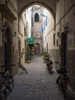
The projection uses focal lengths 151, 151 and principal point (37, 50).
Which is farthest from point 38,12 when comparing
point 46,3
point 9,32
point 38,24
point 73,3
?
point 73,3

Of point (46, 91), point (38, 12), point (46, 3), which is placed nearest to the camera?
point (46, 91)

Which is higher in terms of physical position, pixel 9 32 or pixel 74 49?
pixel 9 32

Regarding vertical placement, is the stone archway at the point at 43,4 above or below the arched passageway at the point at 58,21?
above

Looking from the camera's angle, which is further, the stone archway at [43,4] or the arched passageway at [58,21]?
the stone archway at [43,4]

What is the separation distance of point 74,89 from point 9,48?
4402mm

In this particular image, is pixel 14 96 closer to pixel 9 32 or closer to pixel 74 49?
pixel 74 49

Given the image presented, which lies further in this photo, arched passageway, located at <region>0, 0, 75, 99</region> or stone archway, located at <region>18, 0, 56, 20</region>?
stone archway, located at <region>18, 0, 56, 20</region>

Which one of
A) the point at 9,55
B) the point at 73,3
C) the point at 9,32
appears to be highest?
the point at 73,3

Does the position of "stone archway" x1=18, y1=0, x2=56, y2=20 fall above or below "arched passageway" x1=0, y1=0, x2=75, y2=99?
above

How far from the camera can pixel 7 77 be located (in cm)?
552

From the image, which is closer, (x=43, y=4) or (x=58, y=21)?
(x=58, y=21)

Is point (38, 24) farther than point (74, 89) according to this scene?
Yes

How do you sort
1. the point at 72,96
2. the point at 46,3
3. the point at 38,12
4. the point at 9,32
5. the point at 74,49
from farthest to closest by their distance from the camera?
the point at 38,12 → the point at 46,3 → the point at 9,32 → the point at 74,49 → the point at 72,96

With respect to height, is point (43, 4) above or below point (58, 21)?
above
